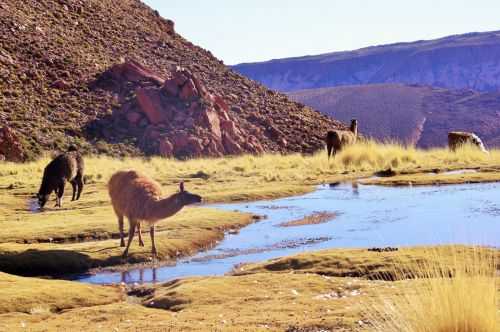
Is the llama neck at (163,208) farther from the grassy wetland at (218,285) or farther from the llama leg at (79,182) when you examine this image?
the llama leg at (79,182)

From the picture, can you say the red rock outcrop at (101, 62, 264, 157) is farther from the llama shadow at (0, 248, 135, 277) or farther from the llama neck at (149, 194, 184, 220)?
the llama shadow at (0, 248, 135, 277)

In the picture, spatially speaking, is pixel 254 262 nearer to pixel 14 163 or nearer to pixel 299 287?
pixel 299 287

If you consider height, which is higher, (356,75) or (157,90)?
(356,75)

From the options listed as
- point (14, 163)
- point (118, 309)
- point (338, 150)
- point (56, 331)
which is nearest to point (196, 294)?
point (118, 309)

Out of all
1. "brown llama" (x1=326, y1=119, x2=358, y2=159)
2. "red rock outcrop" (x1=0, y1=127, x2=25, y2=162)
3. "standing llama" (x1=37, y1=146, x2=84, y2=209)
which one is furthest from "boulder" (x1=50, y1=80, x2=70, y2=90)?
"standing llama" (x1=37, y1=146, x2=84, y2=209)

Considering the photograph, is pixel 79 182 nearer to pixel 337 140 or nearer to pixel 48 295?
pixel 48 295

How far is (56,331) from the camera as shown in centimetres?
955

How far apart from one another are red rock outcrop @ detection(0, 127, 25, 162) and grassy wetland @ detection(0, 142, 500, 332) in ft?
50.7

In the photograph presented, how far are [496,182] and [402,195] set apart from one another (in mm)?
4764

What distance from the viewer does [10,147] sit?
1591 inches

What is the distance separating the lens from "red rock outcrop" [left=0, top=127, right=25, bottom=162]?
131 feet

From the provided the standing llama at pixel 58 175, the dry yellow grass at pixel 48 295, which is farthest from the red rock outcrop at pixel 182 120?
the dry yellow grass at pixel 48 295

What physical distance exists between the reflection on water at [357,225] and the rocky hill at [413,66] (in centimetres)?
14137

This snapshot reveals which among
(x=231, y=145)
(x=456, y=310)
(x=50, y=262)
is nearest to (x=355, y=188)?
(x=50, y=262)
